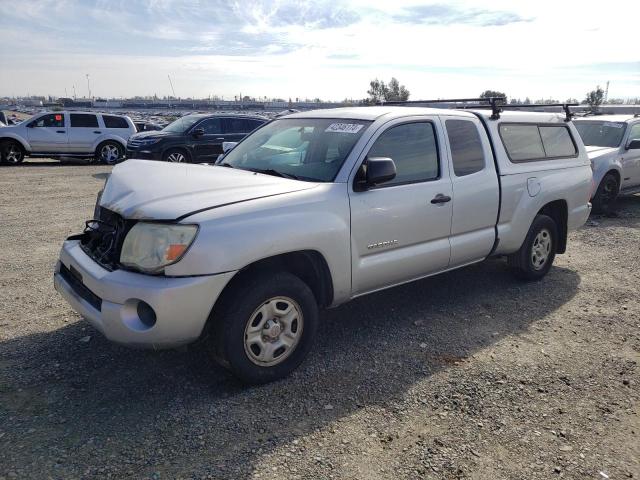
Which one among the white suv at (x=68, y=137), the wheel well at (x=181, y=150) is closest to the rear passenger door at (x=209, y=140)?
the wheel well at (x=181, y=150)

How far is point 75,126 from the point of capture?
1653cm

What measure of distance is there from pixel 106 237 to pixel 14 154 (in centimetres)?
1510

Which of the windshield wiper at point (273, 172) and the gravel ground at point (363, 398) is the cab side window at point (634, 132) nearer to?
the gravel ground at point (363, 398)

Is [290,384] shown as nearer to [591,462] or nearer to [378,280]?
[378,280]

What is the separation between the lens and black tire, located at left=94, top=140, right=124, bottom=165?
16922 millimetres

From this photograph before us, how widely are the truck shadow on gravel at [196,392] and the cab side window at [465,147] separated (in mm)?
1320

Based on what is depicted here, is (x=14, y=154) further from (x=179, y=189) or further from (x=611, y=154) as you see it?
(x=611, y=154)

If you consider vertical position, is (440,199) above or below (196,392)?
above

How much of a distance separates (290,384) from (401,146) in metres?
2.01

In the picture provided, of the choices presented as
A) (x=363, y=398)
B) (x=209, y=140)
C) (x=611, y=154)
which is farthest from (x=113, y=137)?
(x=363, y=398)

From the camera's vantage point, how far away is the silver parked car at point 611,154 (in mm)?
9391

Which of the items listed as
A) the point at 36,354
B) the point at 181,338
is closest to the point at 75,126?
the point at 36,354

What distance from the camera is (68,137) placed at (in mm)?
16406

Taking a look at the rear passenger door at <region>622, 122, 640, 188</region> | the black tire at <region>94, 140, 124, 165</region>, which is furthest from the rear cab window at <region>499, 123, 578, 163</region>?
the black tire at <region>94, 140, 124, 165</region>
